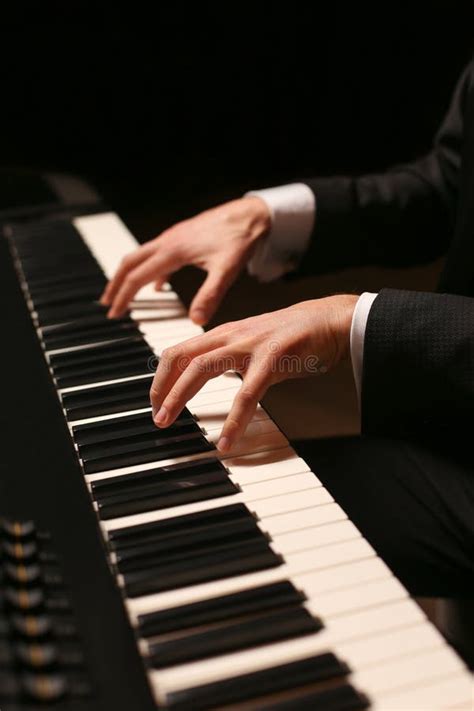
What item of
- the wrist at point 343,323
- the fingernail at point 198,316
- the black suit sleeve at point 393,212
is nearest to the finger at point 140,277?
the fingernail at point 198,316

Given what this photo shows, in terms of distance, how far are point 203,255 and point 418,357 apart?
0.45 metres

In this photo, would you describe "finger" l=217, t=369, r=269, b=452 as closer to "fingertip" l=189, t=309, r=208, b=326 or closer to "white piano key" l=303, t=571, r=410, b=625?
"white piano key" l=303, t=571, r=410, b=625

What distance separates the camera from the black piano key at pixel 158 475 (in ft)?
2.68

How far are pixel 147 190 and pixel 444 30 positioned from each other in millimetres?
688

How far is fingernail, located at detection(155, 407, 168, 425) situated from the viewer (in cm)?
88

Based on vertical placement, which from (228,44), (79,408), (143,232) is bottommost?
(143,232)

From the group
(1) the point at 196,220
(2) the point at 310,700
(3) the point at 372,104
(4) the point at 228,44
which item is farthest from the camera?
(3) the point at 372,104

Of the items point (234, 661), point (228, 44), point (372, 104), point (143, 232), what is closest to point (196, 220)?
point (143, 232)

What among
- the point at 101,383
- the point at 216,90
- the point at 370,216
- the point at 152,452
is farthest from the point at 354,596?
the point at 216,90

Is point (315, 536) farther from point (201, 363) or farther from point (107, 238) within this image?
point (107, 238)

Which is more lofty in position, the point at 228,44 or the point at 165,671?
the point at 228,44

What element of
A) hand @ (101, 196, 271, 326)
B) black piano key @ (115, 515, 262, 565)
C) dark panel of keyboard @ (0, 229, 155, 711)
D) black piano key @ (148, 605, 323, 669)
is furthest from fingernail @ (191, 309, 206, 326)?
black piano key @ (148, 605, 323, 669)

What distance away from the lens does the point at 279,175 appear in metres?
1.72

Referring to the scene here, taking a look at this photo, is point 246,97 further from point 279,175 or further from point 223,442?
point 223,442
